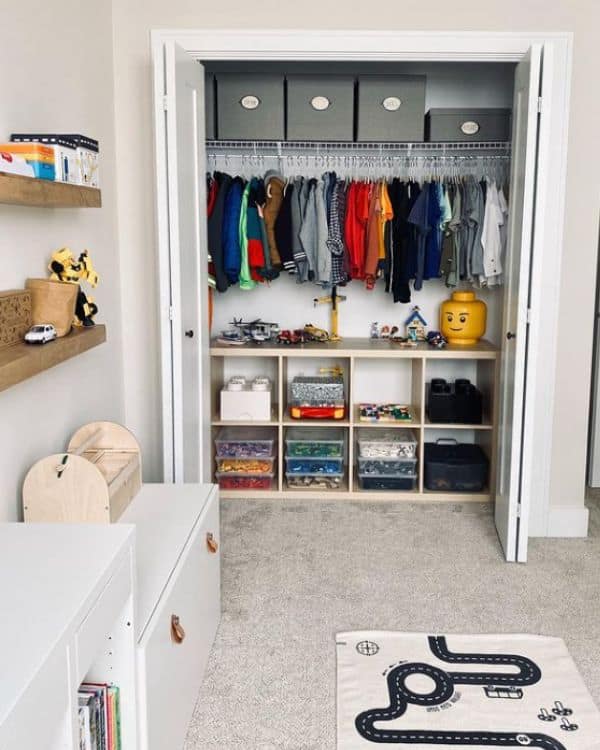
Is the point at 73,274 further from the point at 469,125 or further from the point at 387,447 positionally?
the point at 469,125

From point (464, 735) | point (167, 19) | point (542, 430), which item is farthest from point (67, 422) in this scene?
point (542, 430)

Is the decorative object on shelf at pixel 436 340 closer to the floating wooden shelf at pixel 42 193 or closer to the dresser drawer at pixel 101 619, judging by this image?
the floating wooden shelf at pixel 42 193

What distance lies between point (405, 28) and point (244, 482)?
8.02 feet

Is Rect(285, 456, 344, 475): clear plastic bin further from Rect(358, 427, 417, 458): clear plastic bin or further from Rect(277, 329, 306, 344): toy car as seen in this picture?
Rect(277, 329, 306, 344): toy car

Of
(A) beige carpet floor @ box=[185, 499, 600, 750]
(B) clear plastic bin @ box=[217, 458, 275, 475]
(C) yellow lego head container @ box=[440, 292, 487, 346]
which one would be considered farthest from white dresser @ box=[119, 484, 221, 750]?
(C) yellow lego head container @ box=[440, 292, 487, 346]

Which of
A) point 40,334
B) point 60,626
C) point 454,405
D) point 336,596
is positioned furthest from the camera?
point 454,405

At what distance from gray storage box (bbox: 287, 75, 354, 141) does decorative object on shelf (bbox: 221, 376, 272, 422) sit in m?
1.38

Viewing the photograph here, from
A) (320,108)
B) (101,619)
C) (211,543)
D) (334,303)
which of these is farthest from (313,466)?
(101,619)

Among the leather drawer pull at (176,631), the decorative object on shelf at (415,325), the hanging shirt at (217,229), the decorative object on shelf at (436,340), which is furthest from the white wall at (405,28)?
the leather drawer pull at (176,631)

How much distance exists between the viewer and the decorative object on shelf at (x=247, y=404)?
434 centimetres

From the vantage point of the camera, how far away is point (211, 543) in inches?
105

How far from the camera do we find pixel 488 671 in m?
2.56

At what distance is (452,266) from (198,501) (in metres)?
2.24

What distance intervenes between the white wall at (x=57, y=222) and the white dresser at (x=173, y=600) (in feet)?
1.37
